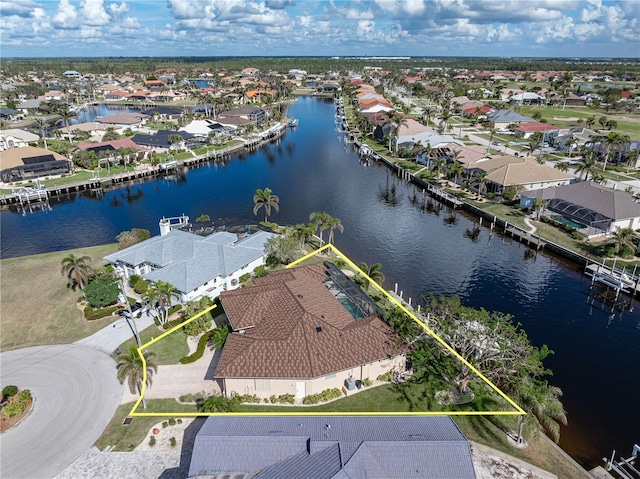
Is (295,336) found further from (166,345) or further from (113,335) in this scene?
(113,335)

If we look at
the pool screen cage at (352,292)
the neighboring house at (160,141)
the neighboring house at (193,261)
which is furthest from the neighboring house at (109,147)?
the pool screen cage at (352,292)

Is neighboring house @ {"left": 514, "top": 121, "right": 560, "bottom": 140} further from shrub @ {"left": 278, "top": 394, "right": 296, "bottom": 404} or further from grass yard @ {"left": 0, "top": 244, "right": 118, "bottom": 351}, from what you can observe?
shrub @ {"left": 278, "top": 394, "right": 296, "bottom": 404}

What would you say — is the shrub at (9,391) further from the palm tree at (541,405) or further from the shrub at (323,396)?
the palm tree at (541,405)

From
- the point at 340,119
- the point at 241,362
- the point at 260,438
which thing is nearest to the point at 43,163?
Result: the point at 241,362

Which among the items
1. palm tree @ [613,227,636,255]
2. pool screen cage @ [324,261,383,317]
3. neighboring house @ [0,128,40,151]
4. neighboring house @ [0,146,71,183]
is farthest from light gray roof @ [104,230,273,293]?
neighboring house @ [0,128,40,151]

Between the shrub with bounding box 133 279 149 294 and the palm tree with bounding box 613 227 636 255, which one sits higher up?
the palm tree with bounding box 613 227 636 255

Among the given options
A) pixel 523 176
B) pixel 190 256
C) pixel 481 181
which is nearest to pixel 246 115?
pixel 481 181

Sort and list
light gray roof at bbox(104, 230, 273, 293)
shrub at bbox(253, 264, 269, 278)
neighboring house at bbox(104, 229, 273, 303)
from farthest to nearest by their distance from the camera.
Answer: shrub at bbox(253, 264, 269, 278) < light gray roof at bbox(104, 230, 273, 293) < neighboring house at bbox(104, 229, 273, 303)

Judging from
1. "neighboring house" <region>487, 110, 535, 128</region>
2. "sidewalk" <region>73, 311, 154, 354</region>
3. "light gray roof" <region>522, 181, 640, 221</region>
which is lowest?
"sidewalk" <region>73, 311, 154, 354</region>

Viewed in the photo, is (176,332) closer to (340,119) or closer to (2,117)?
(340,119)
